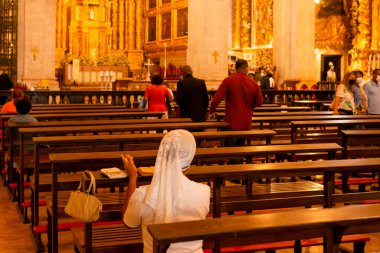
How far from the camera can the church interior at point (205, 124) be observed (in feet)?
15.9

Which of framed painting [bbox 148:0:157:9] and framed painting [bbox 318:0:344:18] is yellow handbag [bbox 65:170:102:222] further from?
framed painting [bbox 148:0:157:9]

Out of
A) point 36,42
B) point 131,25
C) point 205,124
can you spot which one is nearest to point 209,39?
point 36,42

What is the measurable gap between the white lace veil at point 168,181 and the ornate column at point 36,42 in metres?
16.2

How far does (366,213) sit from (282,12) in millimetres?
20888

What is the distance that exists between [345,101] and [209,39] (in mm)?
9013

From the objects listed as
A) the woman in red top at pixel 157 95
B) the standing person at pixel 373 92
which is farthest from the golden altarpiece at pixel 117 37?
the standing person at pixel 373 92

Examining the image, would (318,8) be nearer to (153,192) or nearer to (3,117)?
(3,117)

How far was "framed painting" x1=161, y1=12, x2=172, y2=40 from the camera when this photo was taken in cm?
3170

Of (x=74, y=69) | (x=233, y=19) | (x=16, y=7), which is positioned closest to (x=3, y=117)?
(x=16, y=7)

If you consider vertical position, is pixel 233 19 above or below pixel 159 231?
above

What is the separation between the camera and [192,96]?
11742mm

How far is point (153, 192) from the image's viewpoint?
13.0 feet

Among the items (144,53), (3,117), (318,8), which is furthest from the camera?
(144,53)

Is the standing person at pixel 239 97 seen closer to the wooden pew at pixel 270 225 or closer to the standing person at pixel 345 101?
the standing person at pixel 345 101
